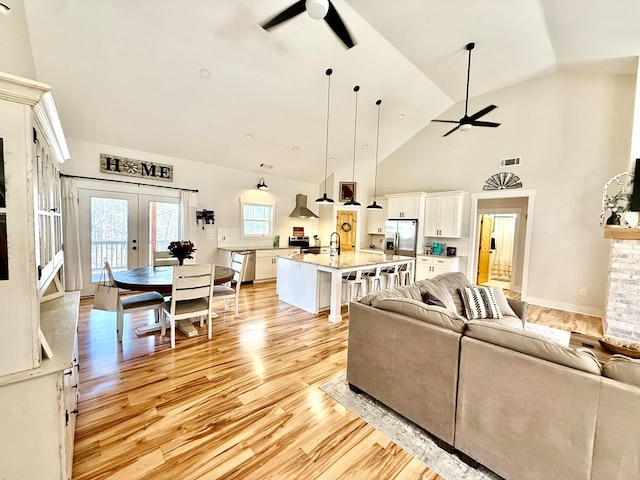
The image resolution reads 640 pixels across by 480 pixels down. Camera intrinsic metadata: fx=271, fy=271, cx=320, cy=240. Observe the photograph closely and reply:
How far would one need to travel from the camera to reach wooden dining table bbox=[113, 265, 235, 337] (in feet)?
9.42

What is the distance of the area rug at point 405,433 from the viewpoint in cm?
160

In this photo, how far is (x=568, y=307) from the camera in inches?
196

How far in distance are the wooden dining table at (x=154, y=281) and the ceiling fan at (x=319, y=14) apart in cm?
279

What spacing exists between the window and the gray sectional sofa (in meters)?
5.18

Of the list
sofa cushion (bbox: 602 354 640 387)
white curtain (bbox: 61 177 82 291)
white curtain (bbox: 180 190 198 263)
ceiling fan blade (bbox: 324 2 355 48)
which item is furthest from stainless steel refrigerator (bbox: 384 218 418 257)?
white curtain (bbox: 61 177 82 291)

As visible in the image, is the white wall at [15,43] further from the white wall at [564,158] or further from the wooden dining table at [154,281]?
the white wall at [564,158]

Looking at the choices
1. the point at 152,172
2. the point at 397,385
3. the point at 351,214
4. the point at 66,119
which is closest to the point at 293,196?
the point at 351,214

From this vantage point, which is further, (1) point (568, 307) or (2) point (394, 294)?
(1) point (568, 307)

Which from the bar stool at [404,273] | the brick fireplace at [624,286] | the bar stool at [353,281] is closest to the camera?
the brick fireplace at [624,286]

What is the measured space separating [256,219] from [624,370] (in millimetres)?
6610

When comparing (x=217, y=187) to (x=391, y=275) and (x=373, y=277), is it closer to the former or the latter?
(x=373, y=277)

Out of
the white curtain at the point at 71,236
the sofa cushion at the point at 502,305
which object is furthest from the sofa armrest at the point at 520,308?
the white curtain at the point at 71,236

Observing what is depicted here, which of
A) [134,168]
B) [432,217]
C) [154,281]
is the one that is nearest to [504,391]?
[154,281]

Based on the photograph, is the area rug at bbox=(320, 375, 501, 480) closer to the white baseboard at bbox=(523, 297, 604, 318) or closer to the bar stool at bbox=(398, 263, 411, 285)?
the bar stool at bbox=(398, 263, 411, 285)
